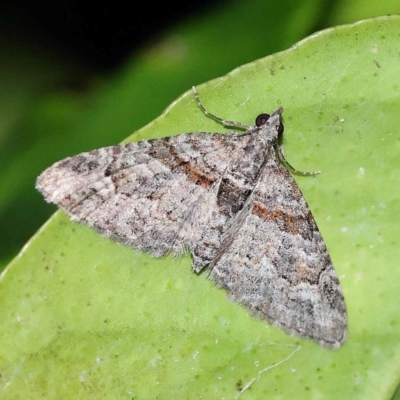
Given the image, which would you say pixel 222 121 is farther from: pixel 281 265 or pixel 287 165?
pixel 281 265

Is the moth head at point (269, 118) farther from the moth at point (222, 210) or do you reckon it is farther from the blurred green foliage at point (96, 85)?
the blurred green foliage at point (96, 85)

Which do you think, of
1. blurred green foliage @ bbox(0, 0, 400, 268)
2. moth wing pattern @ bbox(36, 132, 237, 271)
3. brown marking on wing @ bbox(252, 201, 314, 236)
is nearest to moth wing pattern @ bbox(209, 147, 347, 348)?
brown marking on wing @ bbox(252, 201, 314, 236)

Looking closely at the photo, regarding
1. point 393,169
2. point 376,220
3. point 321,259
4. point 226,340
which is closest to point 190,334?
point 226,340

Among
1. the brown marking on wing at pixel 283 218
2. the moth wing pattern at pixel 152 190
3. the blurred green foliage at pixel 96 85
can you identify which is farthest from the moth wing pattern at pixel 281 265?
the blurred green foliage at pixel 96 85

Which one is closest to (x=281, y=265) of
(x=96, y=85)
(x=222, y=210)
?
(x=222, y=210)

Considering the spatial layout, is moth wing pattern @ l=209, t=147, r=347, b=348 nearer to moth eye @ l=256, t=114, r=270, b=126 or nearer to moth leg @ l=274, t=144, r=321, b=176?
moth leg @ l=274, t=144, r=321, b=176

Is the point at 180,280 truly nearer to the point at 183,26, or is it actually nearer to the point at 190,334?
the point at 190,334
